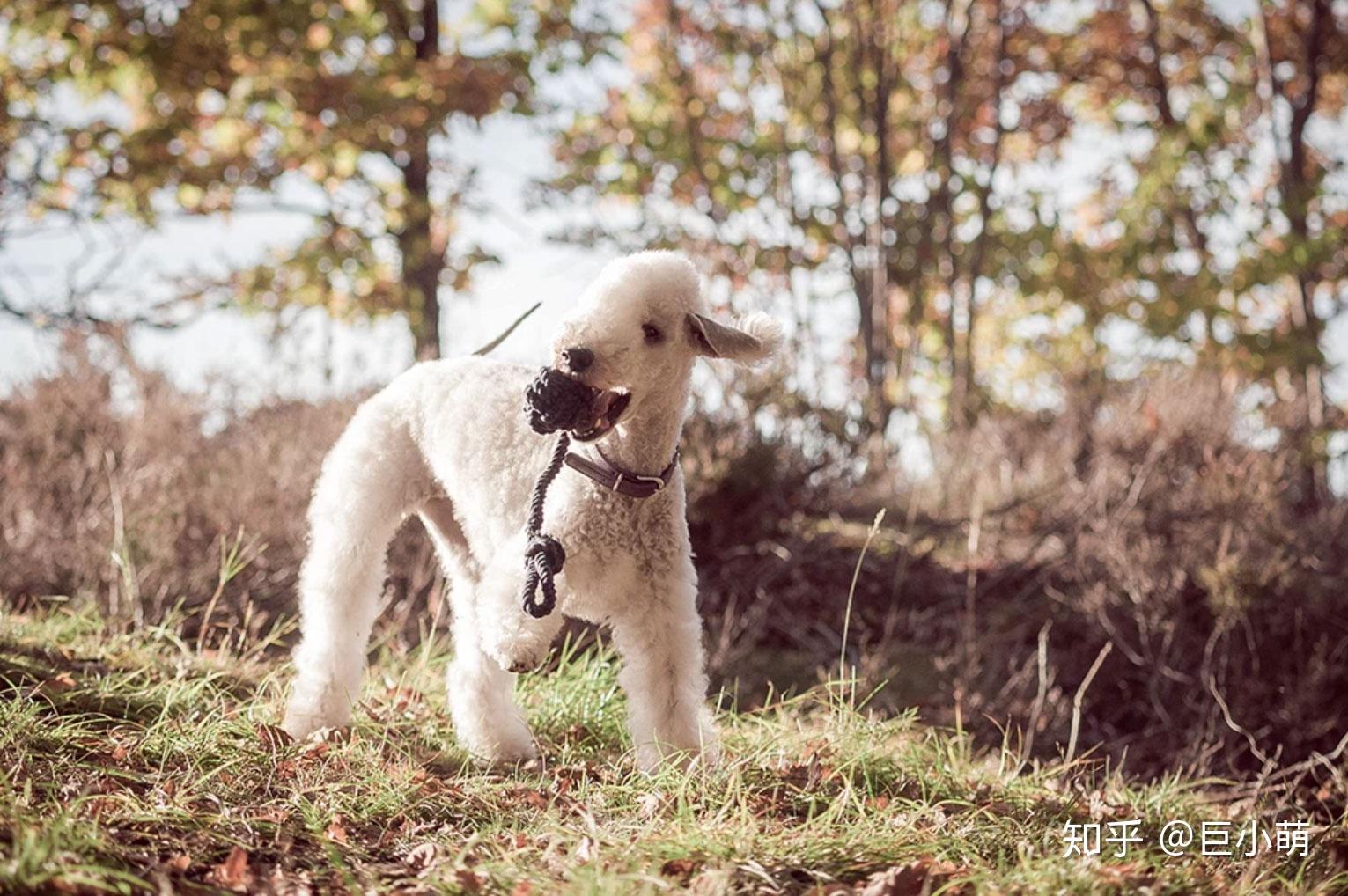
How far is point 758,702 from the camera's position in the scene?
18.5 ft

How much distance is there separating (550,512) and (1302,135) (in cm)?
1091

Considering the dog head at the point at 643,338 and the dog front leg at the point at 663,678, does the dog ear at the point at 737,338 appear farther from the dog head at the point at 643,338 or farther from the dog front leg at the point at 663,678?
the dog front leg at the point at 663,678

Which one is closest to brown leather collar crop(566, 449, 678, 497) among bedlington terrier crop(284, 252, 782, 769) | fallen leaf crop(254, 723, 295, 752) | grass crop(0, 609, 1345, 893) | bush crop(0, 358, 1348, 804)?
bedlington terrier crop(284, 252, 782, 769)

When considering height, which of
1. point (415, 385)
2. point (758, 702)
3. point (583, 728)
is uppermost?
point (415, 385)

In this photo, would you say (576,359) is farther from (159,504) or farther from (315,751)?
(159,504)

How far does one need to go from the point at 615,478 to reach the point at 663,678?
64 centimetres

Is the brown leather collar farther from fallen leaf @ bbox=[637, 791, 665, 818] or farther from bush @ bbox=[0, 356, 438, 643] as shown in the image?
bush @ bbox=[0, 356, 438, 643]

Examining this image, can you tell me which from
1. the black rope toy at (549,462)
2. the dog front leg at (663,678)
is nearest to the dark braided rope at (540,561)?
the black rope toy at (549,462)

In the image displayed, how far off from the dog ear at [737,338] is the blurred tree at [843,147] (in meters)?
6.11

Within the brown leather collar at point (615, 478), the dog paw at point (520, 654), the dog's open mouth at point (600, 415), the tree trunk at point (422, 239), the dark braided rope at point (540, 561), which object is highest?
the tree trunk at point (422, 239)

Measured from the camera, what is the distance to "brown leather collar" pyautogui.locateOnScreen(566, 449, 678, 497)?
10.3 feet

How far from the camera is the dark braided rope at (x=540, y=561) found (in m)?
2.99

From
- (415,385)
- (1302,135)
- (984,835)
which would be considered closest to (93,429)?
(415,385)

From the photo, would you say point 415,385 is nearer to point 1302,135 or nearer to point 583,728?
point 583,728
